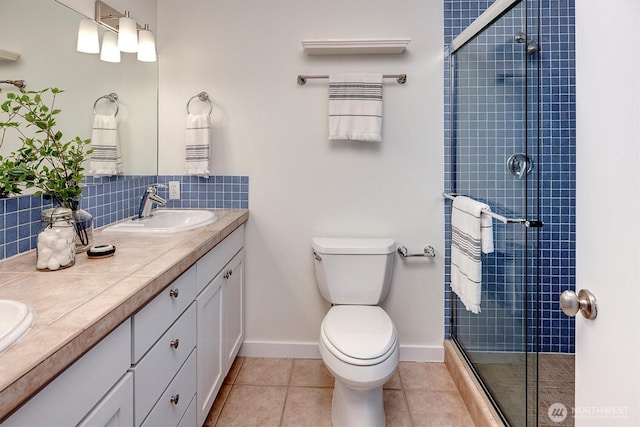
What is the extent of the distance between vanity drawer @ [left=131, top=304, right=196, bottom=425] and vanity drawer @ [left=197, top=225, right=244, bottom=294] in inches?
5.8

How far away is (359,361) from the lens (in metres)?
1.56

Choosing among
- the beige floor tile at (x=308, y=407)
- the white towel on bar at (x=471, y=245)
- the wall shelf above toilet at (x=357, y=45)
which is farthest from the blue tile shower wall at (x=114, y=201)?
the white towel on bar at (x=471, y=245)

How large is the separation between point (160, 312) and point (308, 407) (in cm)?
106

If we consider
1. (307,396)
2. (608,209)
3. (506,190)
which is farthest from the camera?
(307,396)

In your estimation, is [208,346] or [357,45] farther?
[357,45]

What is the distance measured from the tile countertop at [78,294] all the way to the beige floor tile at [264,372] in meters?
0.92

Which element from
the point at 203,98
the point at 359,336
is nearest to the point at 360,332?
the point at 359,336

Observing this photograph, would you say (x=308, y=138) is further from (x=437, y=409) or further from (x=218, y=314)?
(x=437, y=409)

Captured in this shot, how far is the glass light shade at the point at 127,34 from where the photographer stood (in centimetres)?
196

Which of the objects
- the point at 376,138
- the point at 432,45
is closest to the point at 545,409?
the point at 376,138

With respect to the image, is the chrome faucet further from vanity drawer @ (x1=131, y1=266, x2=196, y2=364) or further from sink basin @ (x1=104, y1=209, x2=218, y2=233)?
vanity drawer @ (x1=131, y1=266, x2=196, y2=364)

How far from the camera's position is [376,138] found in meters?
2.20

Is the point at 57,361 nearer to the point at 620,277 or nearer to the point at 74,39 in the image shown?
the point at 620,277

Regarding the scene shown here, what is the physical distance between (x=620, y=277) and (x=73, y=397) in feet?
3.40
